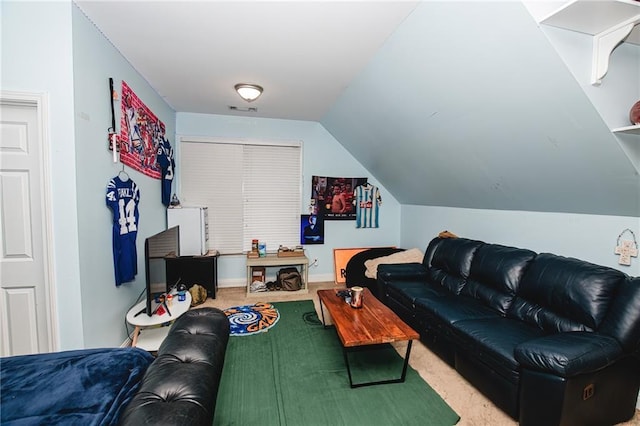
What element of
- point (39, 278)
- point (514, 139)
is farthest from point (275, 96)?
point (39, 278)

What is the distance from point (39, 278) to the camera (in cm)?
200

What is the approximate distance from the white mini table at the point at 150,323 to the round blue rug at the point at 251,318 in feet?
2.14

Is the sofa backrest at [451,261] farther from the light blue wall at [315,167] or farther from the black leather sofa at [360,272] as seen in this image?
the light blue wall at [315,167]

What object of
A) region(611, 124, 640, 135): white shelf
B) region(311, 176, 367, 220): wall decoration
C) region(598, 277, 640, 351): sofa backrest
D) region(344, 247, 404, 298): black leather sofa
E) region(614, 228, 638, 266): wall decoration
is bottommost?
region(344, 247, 404, 298): black leather sofa

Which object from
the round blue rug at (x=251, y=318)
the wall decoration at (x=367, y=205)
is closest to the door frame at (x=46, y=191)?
the round blue rug at (x=251, y=318)

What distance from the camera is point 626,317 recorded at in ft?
5.60

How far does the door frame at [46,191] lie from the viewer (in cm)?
188

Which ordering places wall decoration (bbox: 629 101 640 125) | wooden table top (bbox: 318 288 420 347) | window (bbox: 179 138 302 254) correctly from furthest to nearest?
window (bbox: 179 138 302 254) < wooden table top (bbox: 318 288 420 347) < wall decoration (bbox: 629 101 640 125)

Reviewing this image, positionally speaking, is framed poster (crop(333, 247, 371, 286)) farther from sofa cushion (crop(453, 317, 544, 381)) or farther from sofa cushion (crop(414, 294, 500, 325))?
sofa cushion (crop(453, 317, 544, 381))

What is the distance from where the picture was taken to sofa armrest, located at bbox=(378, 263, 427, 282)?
134 inches

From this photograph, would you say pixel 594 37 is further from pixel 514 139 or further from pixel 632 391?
pixel 632 391

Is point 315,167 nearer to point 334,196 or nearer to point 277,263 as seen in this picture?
point 334,196

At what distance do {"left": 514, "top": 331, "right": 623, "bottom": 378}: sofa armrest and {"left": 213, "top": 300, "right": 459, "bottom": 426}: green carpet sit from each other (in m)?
0.66

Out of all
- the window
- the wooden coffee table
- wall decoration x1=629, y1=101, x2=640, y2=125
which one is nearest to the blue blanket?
the wooden coffee table
